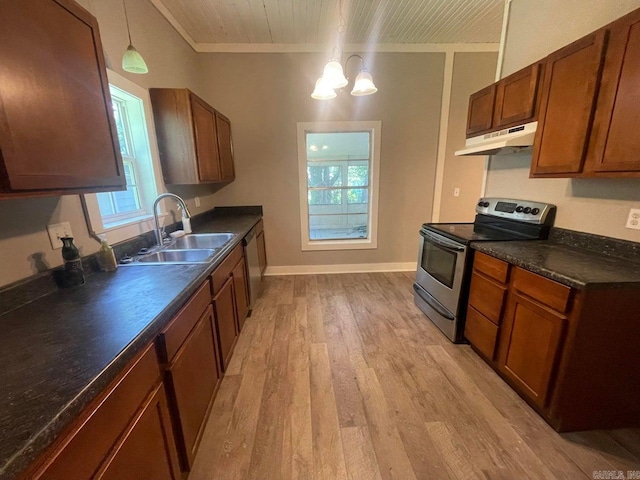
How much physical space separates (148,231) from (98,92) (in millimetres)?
1183

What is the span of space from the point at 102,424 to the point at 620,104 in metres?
2.50

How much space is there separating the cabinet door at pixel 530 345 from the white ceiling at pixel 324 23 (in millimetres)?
2840

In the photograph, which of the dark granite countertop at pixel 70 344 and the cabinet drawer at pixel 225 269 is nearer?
the dark granite countertop at pixel 70 344

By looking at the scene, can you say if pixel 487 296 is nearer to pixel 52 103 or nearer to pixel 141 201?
pixel 52 103

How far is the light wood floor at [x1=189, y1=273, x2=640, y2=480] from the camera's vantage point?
1.31 meters

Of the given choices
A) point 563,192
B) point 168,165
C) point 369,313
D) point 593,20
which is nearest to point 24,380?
point 168,165

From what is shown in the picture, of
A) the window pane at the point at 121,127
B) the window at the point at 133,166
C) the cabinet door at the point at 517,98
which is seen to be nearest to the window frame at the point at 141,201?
the window at the point at 133,166

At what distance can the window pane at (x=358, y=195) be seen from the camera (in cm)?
381

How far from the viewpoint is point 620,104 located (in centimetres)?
133

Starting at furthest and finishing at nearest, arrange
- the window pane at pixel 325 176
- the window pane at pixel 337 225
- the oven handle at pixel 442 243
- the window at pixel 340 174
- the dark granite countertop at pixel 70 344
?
the window pane at pixel 337 225, the window pane at pixel 325 176, the window at pixel 340 174, the oven handle at pixel 442 243, the dark granite countertop at pixel 70 344

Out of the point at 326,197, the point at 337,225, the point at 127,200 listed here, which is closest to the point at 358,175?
the point at 326,197

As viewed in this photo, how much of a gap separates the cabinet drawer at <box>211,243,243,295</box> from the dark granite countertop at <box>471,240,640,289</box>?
6.04 feet

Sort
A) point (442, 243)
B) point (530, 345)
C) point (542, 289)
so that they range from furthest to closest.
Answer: point (442, 243) → point (530, 345) → point (542, 289)

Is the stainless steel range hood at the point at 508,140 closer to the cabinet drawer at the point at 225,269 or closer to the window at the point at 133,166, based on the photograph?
the cabinet drawer at the point at 225,269
